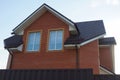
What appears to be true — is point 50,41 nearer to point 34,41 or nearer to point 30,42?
point 34,41

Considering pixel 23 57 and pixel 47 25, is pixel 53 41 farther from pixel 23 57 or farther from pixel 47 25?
pixel 23 57

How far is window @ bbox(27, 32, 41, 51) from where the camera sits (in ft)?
48.0

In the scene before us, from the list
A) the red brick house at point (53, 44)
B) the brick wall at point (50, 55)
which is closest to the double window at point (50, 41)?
the red brick house at point (53, 44)

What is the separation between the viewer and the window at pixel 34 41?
14.6m

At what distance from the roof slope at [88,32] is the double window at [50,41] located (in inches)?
25.3

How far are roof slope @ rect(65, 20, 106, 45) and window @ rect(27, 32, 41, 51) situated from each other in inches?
84.8

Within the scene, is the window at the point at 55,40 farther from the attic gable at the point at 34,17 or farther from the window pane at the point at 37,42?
the attic gable at the point at 34,17

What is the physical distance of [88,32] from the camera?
15539mm

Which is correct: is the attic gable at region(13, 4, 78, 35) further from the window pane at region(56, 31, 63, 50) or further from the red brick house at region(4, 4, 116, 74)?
the window pane at region(56, 31, 63, 50)

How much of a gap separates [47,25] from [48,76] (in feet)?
20.3

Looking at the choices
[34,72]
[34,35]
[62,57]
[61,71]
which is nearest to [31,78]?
[34,72]

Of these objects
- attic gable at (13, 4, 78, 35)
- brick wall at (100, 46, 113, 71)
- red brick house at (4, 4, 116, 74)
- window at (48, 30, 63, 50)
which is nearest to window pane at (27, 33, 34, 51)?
red brick house at (4, 4, 116, 74)

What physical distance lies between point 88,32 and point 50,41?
3.00m

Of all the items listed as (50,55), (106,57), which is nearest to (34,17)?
(50,55)
